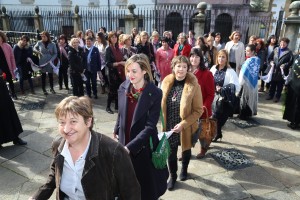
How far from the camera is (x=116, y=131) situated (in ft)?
10.3

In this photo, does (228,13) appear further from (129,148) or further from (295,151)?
(129,148)

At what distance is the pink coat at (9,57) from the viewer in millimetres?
6979

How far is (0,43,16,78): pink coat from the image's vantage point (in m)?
6.98

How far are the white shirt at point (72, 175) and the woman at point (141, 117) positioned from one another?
0.73 meters

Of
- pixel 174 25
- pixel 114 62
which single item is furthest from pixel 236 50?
pixel 174 25

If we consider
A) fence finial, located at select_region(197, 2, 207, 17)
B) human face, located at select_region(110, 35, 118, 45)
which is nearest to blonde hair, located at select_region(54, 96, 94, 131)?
human face, located at select_region(110, 35, 118, 45)

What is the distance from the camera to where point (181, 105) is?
11.0 feet

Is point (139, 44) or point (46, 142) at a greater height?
point (139, 44)

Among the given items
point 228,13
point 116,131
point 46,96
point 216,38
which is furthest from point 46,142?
point 228,13

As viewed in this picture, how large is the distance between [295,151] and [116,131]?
3764 mm

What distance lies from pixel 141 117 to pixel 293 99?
4.68 meters

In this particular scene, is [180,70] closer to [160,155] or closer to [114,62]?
[160,155]

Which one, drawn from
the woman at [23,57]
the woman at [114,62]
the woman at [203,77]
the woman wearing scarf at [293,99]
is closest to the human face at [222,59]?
the woman at [203,77]

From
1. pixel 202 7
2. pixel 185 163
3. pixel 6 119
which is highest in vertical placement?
pixel 202 7
